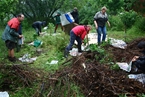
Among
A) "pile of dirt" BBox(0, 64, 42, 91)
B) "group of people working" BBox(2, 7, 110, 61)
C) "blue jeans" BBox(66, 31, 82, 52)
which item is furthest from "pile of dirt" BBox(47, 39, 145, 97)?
"group of people working" BBox(2, 7, 110, 61)

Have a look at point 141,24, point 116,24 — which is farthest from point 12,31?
point 116,24

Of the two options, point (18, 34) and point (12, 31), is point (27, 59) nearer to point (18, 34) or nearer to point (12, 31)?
point (18, 34)

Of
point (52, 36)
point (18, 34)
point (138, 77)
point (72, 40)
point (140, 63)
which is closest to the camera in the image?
point (140, 63)

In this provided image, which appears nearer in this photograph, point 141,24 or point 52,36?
point 52,36

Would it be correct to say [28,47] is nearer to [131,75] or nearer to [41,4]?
[131,75]

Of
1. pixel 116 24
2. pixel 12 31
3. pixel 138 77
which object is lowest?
pixel 138 77

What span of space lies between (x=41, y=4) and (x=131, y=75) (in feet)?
50.2

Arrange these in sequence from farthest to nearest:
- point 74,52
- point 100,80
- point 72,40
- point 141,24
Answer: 1. point 141,24
2. point 74,52
3. point 72,40
4. point 100,80

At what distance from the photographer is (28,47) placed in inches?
398

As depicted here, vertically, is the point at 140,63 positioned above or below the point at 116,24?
below

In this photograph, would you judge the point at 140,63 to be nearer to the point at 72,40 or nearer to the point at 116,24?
the point at 72,40

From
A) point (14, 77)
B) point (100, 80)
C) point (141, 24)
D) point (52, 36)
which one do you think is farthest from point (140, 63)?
point (141, 24)

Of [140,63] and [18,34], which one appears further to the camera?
[18,34]

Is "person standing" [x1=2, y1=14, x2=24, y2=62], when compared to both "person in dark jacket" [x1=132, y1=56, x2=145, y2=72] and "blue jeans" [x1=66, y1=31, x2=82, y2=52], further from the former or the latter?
"person in dark jacket" [x1=132, y1=56, x2=145, y2=72]
